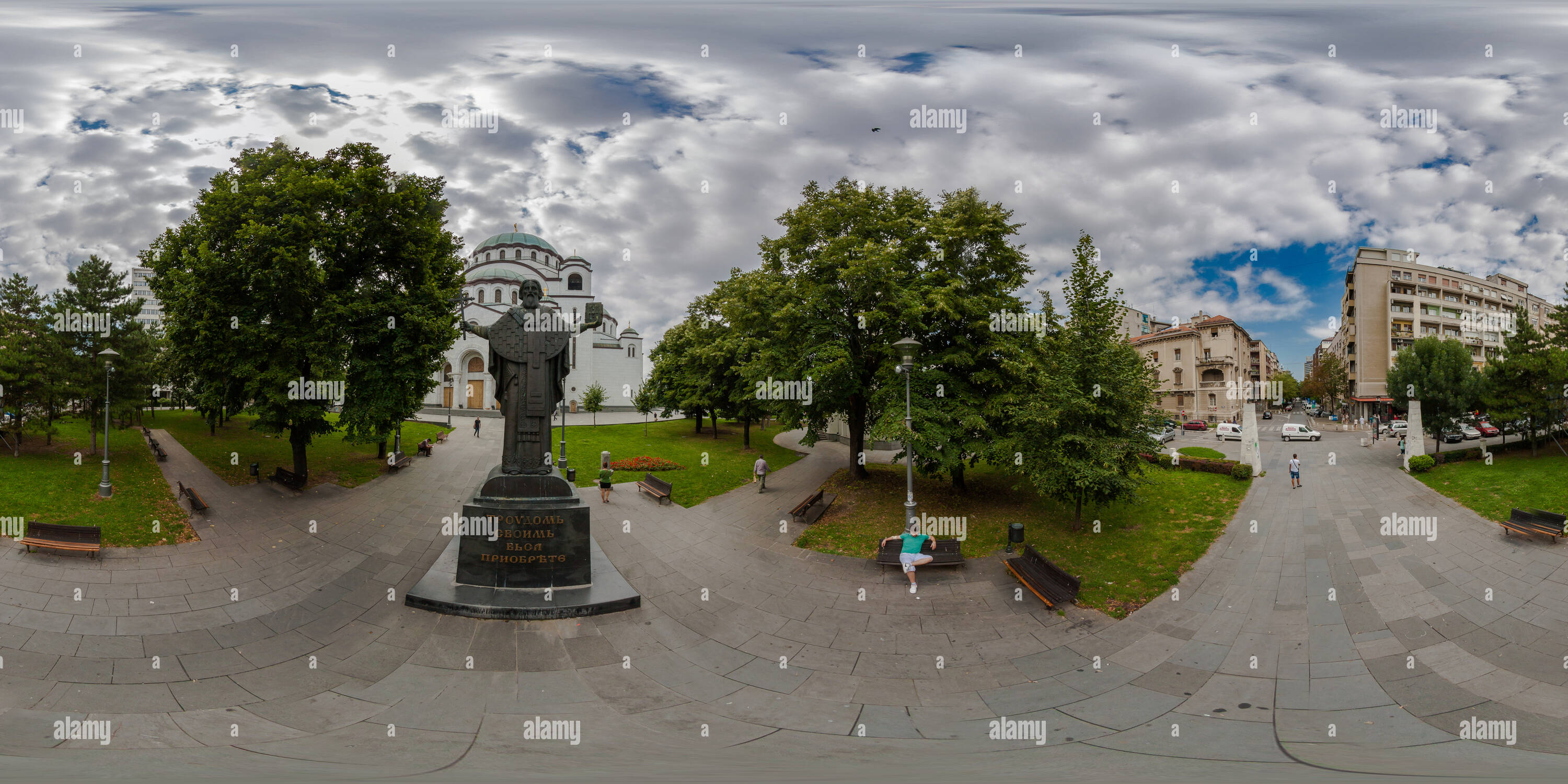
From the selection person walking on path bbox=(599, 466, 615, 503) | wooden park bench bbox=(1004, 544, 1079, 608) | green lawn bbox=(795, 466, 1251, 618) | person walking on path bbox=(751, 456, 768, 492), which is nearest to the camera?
wooden park bench bbox=(1004, 544, 1079, 608)

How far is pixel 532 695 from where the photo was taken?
635cm

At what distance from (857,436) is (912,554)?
7573mm

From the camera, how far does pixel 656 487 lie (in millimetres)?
14914

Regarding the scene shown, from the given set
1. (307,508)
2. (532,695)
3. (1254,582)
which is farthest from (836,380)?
(307,508)

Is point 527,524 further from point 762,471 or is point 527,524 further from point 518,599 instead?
point 762,471

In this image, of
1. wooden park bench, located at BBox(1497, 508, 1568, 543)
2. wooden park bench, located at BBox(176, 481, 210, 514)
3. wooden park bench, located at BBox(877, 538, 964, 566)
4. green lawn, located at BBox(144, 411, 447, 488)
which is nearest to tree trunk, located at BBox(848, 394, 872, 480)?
wooden park bench, located at BBox(877, 538, 964, 566)

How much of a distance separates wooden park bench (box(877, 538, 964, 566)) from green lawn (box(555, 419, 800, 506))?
5893 millimetres

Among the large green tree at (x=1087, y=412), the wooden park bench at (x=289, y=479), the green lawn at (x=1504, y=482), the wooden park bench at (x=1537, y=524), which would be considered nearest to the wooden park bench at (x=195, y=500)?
the wooden park bench at (x=289, y=479)

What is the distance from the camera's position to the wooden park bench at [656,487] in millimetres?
14320

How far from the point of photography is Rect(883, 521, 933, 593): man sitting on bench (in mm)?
9312

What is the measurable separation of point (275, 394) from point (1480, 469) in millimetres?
33583

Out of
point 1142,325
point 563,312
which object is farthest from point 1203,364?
point 563,312

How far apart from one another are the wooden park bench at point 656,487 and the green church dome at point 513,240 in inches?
2107

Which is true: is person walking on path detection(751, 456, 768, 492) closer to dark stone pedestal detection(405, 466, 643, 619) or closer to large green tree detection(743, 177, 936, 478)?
large green tree detection(743, 177, 936, 478)
